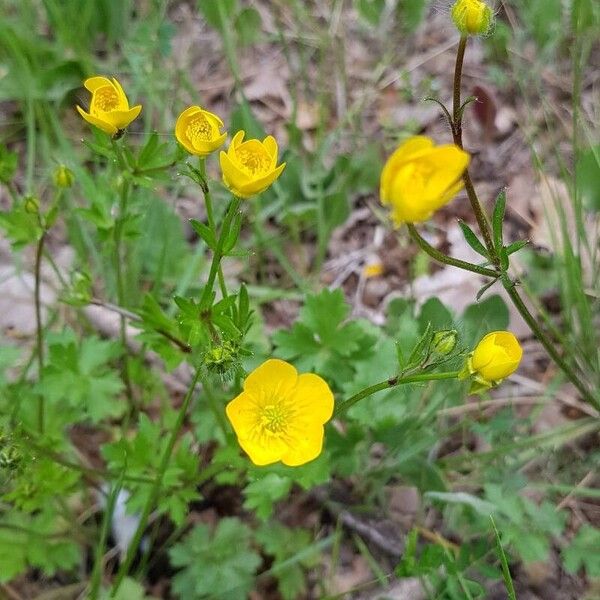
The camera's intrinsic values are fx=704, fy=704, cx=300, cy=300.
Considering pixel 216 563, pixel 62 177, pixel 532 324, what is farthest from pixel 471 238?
pixel 216 563

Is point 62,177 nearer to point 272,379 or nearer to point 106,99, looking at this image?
point 106,99

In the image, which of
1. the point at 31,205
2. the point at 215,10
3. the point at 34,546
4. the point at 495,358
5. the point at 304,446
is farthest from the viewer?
the point at 215,10

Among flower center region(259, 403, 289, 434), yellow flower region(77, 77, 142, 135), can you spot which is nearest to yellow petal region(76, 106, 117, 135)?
yellow flower region(77, 77, 142, 135)

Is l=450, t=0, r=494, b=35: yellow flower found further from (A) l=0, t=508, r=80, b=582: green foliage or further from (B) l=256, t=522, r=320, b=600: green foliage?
(A) l=0, t=508, r=80, b=582: green foliage

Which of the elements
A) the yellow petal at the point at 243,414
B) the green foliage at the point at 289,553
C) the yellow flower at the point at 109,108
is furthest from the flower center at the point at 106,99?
the green foliage at the point at 289,553

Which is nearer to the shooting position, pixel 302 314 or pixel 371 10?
pixel 302 314

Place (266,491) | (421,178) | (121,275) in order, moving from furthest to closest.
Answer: (121,275) < (266,491) < (421,178)

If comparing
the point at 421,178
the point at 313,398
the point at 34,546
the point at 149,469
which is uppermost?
the point at 421,178

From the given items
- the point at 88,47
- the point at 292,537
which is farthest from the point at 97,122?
the point at 88,47
